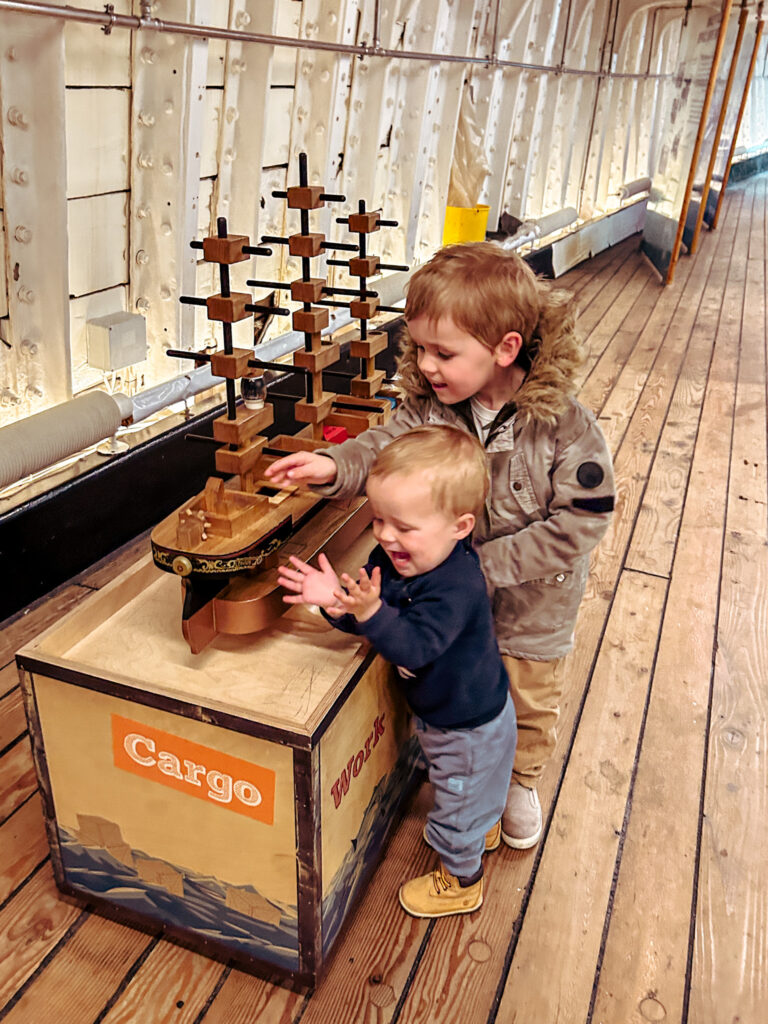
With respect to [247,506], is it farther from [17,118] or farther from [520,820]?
[17,118]

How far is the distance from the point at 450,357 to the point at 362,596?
44cm

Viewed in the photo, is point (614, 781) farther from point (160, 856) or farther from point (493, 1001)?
point (160, 856)

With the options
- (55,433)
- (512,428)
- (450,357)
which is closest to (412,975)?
(512,428)

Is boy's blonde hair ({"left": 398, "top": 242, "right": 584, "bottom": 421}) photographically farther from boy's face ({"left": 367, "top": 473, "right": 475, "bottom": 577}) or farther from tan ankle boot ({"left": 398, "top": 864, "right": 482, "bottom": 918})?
tan ankle boot ({"left": 398, "top": 864, "right": 482, "bottom": 918})

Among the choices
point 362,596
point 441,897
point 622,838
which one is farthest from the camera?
point 622,838

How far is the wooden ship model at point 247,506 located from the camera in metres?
1.49

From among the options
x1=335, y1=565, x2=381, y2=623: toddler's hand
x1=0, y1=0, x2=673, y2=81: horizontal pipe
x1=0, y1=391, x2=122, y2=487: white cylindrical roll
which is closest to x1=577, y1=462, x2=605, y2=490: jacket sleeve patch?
x1=335, y1=565, x2=381, y2=623: toddler's hand

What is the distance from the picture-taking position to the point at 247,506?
163 centimetres

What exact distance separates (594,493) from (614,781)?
90 cm

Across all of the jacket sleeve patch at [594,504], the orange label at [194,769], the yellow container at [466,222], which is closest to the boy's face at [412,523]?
the jacket sleeve patch at [594,504]

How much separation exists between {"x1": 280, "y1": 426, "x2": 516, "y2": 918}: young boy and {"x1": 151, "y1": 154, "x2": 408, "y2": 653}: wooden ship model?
14 cm

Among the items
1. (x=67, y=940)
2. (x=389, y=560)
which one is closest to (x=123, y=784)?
(x=67, y=940)

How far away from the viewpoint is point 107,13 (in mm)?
2352

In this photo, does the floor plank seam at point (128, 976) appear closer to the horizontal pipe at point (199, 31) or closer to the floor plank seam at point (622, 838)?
the floor plank seam at point (622, 838)
